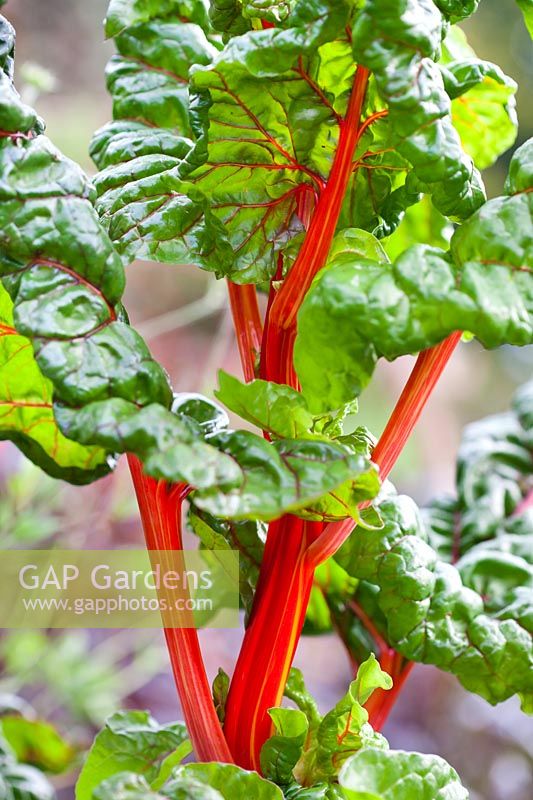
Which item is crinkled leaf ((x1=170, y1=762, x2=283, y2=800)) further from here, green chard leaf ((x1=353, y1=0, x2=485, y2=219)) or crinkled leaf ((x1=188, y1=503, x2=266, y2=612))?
green chard leaf ((x1=353, y1=0, x2=485, y2=219))

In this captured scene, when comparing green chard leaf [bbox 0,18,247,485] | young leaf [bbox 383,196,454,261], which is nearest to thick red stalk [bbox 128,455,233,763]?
green chard leaf [bbox 0,18,247,485]

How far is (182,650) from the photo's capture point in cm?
64

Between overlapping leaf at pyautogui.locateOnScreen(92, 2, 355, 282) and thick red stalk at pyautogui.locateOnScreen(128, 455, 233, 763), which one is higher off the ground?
overlapping leaf at pyautogui.locateOnScreen(92, 2, 355, 282)

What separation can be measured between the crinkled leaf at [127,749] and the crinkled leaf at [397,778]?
22 cm

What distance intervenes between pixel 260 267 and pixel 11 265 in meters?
0.20

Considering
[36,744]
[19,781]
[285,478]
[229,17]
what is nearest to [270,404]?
[285,478]

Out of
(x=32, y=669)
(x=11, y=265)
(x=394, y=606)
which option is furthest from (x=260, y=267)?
(x=32, y=669)

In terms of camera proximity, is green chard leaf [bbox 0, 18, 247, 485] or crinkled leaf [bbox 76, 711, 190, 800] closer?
green chard leaf [bbox 0, 18, 247, 485]

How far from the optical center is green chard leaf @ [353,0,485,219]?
47 cm

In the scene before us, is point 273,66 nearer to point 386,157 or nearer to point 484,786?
point 386,157

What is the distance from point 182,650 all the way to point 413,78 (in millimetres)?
437

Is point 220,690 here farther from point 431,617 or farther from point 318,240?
point 318,240

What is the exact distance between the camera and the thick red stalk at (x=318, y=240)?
577mm

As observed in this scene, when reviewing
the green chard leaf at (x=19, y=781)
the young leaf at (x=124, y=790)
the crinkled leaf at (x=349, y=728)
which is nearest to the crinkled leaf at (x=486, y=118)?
the crinkled leaf at (x=349, y=728)
